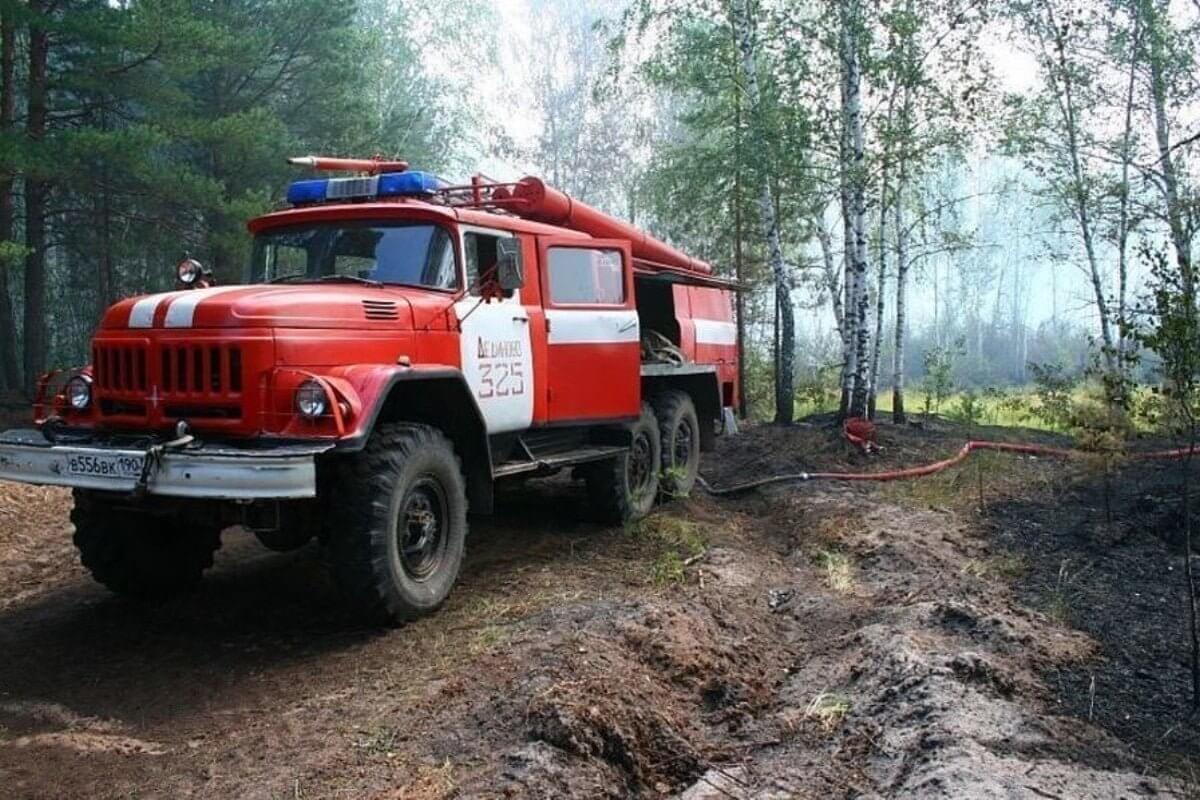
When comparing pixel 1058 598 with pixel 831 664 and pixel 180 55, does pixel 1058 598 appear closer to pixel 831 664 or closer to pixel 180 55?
pixel 831 664

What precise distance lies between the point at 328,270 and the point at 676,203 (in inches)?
459

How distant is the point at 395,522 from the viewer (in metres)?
4.93

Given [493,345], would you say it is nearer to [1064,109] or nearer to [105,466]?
[105,466]

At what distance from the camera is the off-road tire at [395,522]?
4785 millimetres

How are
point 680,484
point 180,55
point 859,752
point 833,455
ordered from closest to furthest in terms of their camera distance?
point 859,752
point 680,484
point 833,455
point 180,55

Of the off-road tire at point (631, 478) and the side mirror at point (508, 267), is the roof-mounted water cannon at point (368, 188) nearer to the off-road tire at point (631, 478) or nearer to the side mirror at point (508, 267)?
the side mirror at point (508, 267)

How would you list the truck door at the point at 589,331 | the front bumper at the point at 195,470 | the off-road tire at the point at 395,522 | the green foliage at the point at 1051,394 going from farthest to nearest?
the green foliage at the point at 1051,394 < the truck door at the point at 589,331 < the off-road tire at the point at 395,522 < the front bumper at the point at 195,470

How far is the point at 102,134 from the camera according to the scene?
11.6 metres

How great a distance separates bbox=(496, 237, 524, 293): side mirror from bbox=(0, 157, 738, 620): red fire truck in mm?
14

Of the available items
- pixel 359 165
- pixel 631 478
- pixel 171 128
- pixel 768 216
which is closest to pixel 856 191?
pixel 768 216

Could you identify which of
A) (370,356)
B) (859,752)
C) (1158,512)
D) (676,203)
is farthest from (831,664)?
(676,203)

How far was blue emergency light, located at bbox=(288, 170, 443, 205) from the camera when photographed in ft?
20.6

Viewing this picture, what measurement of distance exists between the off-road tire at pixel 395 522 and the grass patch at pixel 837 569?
261 cm

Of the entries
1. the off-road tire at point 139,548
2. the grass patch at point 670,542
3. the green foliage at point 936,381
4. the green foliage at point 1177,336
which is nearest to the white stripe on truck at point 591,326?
the grass patch at point 670,542
